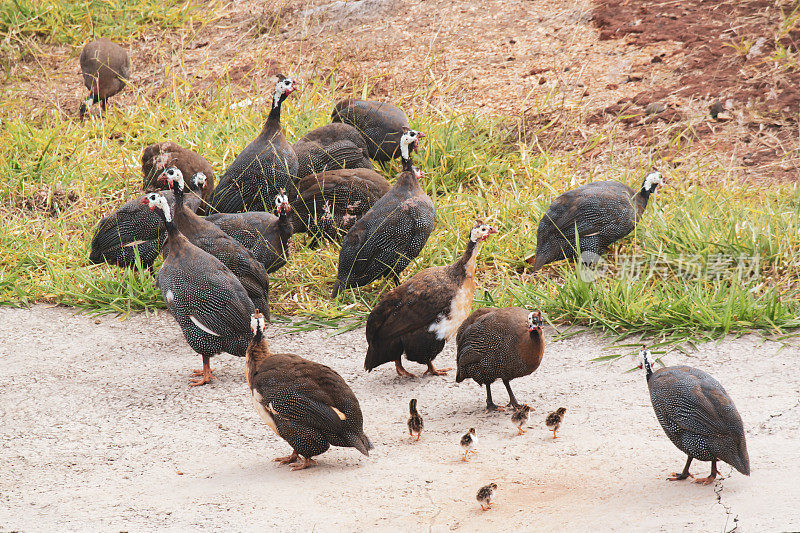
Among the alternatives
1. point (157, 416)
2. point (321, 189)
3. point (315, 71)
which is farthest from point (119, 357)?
point (315, 71)

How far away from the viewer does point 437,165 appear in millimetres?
7703

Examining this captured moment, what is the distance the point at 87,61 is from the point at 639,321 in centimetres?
649

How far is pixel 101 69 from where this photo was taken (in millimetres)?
9297

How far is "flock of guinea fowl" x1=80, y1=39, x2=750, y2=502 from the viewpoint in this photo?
406cm

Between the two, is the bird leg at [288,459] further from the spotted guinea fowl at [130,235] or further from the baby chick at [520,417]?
the spotted guinea fowl at [130,235]

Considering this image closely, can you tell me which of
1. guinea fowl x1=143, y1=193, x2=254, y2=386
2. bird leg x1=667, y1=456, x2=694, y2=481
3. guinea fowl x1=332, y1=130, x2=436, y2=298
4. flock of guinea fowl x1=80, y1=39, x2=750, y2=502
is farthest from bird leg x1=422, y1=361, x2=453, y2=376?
bird leg x1=667, y1=456, x2=694, y2=481

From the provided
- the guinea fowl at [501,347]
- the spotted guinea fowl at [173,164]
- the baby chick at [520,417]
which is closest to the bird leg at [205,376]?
the guinea fowl at [501,347]

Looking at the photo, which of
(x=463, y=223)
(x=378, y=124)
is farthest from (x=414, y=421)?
(x=378, y=124)

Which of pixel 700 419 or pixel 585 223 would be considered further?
pixel 585 223

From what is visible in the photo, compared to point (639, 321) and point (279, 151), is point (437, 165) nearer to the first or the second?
point (279, 151)

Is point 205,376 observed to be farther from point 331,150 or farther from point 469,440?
point 331,150

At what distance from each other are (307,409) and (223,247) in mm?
2003

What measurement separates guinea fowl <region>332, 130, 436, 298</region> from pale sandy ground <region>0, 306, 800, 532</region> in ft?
1.63

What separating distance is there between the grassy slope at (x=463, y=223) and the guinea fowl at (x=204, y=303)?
930mm
